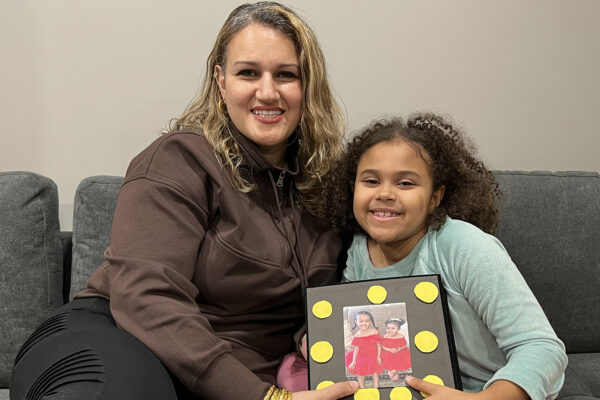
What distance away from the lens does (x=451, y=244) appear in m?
1.33

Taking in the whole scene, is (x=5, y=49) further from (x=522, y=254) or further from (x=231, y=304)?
(x=522, y=254)

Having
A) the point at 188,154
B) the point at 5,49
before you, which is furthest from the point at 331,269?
the point at 5,49

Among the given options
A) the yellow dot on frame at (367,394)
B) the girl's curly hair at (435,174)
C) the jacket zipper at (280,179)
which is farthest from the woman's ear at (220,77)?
the yellow dot on frame at (367,394)

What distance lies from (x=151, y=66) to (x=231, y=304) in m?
0.92

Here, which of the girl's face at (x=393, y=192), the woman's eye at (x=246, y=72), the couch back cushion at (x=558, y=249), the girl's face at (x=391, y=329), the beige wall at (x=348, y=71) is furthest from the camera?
the beige wall at (x=348, y=71)

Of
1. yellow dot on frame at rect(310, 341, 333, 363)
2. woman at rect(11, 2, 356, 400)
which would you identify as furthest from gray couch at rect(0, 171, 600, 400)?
yellow dot on frame at rect(310, 341, 333, 363)

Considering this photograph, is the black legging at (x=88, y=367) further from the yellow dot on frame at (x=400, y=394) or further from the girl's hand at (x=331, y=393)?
the yellow dot on frame at (x=400, y=394)

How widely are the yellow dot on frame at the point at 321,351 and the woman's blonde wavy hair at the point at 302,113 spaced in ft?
1.27

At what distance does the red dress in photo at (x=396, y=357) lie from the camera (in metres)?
1.23

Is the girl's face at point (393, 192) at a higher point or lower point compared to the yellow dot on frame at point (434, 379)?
higher

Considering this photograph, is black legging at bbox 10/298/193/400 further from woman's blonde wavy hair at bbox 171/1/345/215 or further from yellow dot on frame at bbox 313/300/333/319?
woman's blonde wavy hair at bbox 171/1/345/215

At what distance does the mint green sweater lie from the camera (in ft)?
3.81

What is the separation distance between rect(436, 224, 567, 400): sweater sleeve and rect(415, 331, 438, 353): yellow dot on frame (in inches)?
Result: 4.6

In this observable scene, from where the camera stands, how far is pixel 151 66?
1.96 m
